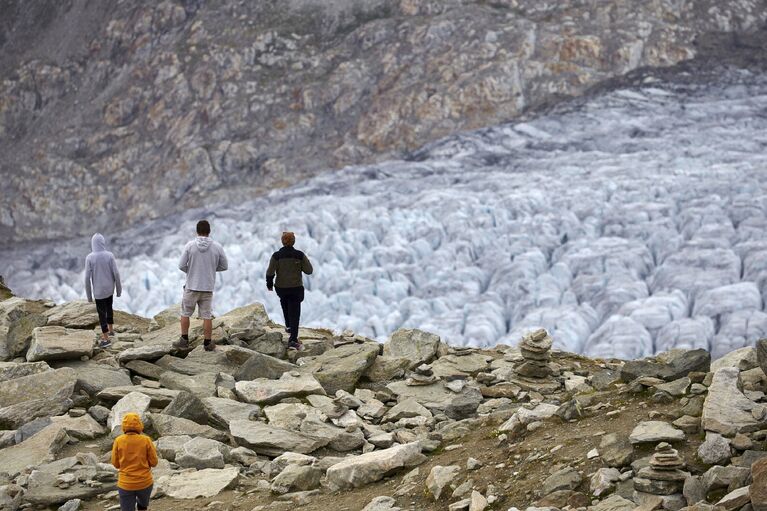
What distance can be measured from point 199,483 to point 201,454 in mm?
503

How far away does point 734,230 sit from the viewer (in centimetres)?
2656

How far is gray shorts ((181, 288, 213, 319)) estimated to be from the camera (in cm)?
1026

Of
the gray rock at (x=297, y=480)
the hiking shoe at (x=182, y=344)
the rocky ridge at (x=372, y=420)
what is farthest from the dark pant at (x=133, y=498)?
the hiking shoe at (x=182, y=344)

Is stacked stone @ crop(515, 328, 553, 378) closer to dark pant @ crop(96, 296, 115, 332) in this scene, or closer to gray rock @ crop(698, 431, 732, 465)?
gray rock @ crop(698, 431, 732, 465)

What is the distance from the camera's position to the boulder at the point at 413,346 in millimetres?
10969

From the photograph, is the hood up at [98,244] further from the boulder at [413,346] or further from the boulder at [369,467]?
the boulder at [369,467]

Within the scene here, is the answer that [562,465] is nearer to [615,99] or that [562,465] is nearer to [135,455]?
[135,455]

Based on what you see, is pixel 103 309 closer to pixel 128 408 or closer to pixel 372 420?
pixel 128 408

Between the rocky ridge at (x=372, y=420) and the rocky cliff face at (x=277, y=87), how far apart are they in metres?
29.1

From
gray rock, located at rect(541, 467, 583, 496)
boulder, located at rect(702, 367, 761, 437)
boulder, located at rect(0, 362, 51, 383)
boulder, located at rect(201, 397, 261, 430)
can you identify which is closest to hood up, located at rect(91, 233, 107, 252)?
boulder, located at rect(0, 362, 51, 383)

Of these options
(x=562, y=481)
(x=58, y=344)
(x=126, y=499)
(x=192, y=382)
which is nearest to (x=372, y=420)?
(x=192, y=382)

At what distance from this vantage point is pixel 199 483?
7.43m

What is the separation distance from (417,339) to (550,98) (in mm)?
30387

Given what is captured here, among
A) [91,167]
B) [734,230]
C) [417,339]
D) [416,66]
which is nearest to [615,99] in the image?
[416,66]
